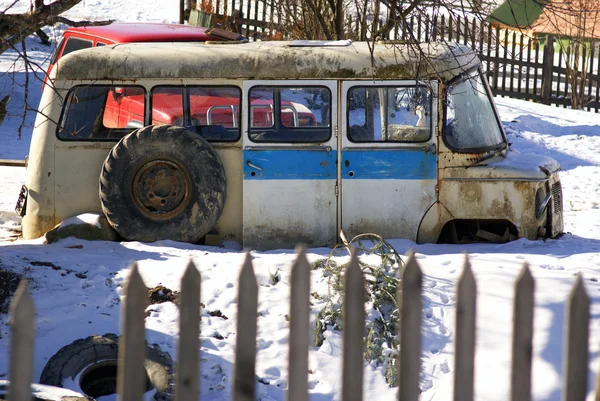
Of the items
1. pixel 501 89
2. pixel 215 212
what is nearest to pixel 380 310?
pixel 215 212

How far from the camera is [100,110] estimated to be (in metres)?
8.09

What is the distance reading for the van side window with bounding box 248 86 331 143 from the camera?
7.87 m

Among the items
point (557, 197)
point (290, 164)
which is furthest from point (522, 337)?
point (557, 197)

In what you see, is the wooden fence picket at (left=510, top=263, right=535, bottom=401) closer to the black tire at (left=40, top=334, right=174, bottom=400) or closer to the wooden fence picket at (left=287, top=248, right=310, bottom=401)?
the wooden fence picket at (left=287, top=248, right=310, bottom=401)

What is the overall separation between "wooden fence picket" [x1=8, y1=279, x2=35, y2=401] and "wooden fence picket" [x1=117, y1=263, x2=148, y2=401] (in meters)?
0.28

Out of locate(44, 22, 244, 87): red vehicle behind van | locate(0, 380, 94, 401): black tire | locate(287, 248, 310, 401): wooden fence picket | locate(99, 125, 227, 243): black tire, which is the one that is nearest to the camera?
locate(287, 248, 310, 401): wooden fence picket

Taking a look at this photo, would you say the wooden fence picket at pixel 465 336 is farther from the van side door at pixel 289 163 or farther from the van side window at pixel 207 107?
the van side window at pixel 207 107

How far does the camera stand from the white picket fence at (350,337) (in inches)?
103

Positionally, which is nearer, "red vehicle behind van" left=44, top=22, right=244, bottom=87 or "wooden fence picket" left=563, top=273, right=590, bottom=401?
"wooden fence picket" left=563, top=273, right=590, bottom=401

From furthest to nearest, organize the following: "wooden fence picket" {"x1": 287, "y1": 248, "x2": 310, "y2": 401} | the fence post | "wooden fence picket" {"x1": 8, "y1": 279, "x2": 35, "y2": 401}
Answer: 1. the fence post
2. "wooden fence picket" {"x1": 287, "y1": 248, "x2": 310, "y2": 401}
3. "wooden fence picket" {"x1": 8, "y1": 279, "x2": 35, "y2": 401}

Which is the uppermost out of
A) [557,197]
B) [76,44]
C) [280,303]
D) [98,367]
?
[76,44]

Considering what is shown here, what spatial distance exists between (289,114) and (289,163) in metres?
0.48

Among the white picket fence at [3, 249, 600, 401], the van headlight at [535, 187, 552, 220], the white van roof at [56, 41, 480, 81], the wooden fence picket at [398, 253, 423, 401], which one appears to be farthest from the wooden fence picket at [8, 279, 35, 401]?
the van headlight at [535, 187, 552, 220]

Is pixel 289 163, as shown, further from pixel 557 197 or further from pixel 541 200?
pixel 557 197
